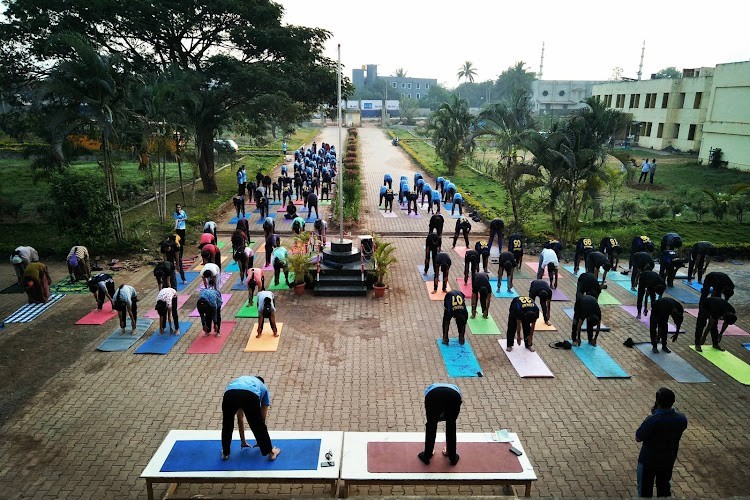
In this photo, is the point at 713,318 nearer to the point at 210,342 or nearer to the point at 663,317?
the point at 663,317

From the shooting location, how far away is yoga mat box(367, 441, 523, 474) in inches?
239

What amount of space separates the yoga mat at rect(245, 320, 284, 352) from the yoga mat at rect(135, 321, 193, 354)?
59.3 inches

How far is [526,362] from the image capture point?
9609 millimetres

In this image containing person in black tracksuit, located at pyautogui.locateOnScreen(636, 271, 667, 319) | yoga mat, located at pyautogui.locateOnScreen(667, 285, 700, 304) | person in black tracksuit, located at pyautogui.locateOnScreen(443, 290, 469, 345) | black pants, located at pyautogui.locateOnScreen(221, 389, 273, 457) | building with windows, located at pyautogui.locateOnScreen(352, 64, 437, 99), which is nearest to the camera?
black pants, located at pyautogui.locateOnScreen(221, 389, 273, 457)

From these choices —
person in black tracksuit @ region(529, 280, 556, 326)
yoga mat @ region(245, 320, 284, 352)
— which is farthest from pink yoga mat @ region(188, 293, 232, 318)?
person in black tracksuit @ region(529, 280, 556, 326)

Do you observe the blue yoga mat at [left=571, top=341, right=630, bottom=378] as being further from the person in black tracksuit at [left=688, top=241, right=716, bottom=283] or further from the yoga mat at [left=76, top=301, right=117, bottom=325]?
the yoga mat at [left=76, top=301, right=117, bottom=325]

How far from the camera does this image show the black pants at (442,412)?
6125 mm

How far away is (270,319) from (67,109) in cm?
1024

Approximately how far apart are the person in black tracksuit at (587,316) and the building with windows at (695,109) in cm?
2023

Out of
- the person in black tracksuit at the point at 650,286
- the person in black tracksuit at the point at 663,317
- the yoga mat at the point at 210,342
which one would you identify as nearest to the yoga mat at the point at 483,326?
the person in black tracksuit at the point at 663,317

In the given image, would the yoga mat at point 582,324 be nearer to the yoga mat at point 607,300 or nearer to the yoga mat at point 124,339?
the yoga mat at point 607,300

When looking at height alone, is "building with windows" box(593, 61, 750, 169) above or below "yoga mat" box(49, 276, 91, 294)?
above

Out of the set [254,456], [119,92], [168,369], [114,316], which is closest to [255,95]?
[119,92]

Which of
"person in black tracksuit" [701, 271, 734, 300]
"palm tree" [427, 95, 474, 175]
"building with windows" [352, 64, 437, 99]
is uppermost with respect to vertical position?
"building with windows" [352, 64, 437, 99]
